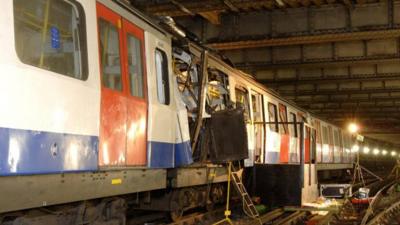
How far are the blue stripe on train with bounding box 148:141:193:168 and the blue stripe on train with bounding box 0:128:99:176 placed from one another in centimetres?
146

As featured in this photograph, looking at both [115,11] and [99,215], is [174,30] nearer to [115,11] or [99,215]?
[115,11]

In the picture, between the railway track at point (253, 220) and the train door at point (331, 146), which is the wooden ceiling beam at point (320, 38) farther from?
the train door at point (331, 146)

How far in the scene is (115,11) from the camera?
6.18 metres

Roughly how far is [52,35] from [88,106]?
0.83 meters

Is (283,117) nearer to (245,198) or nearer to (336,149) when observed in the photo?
(245,198)

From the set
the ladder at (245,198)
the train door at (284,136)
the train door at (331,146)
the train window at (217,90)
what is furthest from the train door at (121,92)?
the train door at (331,146)

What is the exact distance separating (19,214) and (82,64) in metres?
1.69

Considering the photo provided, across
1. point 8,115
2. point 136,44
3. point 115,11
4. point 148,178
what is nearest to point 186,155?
point 148,178

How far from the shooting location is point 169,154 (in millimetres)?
7301

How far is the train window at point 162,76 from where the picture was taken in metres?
7.34

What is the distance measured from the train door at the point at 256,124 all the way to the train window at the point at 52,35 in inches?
275

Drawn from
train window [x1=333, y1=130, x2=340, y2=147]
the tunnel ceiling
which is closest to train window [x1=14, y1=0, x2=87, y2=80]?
the tunnel ceiling

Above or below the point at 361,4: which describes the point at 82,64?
below

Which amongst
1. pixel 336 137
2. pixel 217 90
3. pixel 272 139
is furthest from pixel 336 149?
pixel 217 90
